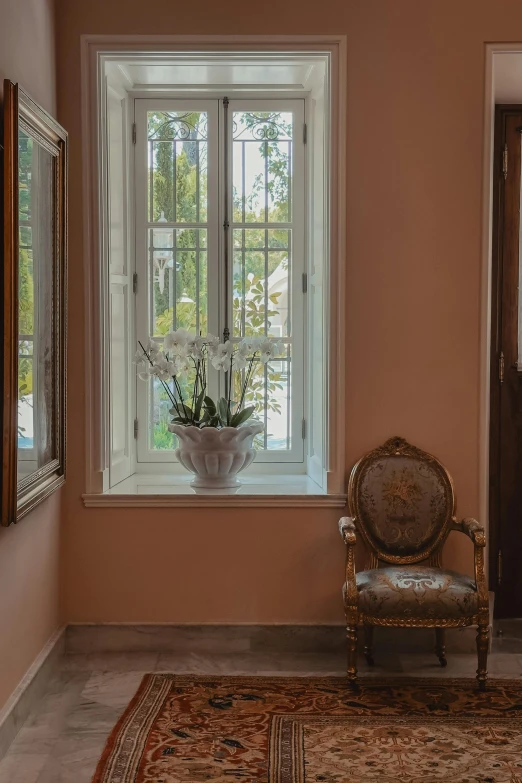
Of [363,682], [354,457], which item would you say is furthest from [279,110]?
[363,682]

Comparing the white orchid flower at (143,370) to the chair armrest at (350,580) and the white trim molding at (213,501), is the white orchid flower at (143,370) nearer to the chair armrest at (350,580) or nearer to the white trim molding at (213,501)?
the white trim molding at (213,501)

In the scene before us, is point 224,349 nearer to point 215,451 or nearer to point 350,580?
point 215,451

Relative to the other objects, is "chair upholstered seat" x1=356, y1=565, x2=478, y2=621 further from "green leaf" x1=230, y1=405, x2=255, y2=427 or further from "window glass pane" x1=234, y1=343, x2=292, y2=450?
"window glass pane" x1=234, y1=343, x2=292, y2=450

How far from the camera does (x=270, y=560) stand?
3.74 meters

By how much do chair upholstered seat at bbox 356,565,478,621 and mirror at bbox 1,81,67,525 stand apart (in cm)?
129

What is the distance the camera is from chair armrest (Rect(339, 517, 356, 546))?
132 inches

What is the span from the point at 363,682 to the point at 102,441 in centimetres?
147

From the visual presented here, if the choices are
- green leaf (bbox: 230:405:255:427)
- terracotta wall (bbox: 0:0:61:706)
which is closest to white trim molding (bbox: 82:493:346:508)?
terracotta wall (bbox: 0:0:61:706)

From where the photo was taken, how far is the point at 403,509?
363 centimetres

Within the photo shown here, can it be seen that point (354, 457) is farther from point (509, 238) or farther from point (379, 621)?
point (509, 238)

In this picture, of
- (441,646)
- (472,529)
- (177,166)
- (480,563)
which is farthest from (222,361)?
(441,646)

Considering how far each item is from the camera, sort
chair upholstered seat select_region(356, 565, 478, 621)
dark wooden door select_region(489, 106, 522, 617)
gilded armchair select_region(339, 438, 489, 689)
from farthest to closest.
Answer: dark wooden door select_region(489, 106, 522, 617) → gilded armchair select_region(339, 438, 489, 689) → chair upholstered seat select_region(356, 565, 478, 621)

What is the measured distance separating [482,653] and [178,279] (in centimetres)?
221

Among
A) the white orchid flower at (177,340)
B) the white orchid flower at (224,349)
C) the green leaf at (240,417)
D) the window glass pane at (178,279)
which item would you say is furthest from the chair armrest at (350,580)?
the window glass pane at (178,279)
